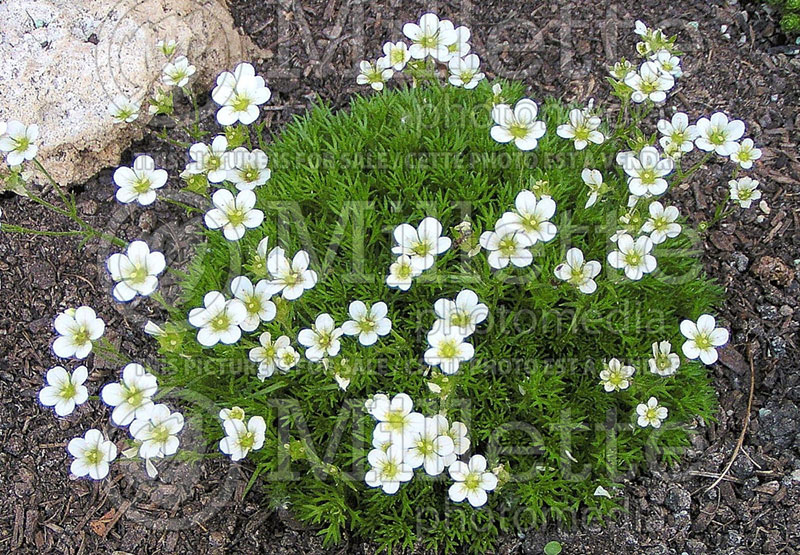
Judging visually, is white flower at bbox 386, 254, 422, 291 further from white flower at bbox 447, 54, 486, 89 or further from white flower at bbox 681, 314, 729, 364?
white flower at bbox 681, 314, 729, 364

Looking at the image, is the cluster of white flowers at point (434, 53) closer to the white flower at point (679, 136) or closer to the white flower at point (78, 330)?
the white flower at point (679, 136)

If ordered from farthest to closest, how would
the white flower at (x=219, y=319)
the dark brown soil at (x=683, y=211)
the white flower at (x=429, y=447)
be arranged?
the dark brown soil at (x=683, y=211), the white flower at (x=219, y=319), the white flower at (x=429, y=447)

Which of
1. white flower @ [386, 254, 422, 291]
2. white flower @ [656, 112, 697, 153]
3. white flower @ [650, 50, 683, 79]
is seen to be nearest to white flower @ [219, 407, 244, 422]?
white flower @ [386, 254, 422, 291]

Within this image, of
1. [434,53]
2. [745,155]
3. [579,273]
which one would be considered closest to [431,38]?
[434,53]

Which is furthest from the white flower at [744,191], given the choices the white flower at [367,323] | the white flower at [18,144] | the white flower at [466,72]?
the white flower at [18,144]

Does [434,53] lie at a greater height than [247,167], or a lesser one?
greater

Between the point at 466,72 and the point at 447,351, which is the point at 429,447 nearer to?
the point at 447,351
